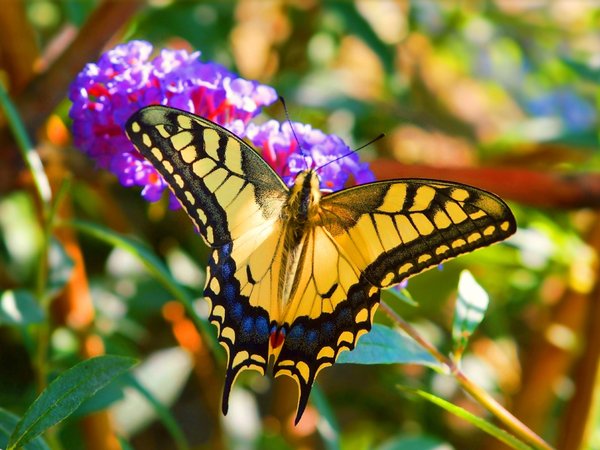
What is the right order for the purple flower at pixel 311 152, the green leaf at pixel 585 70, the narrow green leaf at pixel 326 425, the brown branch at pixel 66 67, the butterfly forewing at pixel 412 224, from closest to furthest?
the butterfly forewing at pixel 412 224, the purple flower at pixel 311 152, the narrow green leaf at pixel 326 425, the brown branch at pixel 66 67, the green leaf at pixel 585 70

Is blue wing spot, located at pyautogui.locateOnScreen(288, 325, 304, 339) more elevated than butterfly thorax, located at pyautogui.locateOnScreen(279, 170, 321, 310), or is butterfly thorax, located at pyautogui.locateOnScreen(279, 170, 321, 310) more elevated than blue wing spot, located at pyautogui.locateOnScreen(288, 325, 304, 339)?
butterfly thorax, located at pyautogui.locateOnScreen(279, 170, 321, 310)

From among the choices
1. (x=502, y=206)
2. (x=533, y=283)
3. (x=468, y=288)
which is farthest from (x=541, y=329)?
(x=502, y=206)

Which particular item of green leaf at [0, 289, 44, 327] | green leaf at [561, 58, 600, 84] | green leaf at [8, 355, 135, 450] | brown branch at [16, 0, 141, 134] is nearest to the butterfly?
green leaf at [8, 355, 135, 450]

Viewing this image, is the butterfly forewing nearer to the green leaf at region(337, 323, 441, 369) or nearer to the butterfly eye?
the green leaf at region(337, 323, 441, 369)

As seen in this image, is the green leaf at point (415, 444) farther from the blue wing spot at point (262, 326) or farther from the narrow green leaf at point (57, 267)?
the narrow green leaf at point (57, 267)

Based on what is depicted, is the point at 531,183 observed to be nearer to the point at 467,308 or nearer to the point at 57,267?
the point at 467,308

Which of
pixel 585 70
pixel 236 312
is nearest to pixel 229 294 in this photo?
pixel 236 312

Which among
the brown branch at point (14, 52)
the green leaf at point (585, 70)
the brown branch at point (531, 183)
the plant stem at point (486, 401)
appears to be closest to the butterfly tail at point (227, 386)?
the plant stem at point (486, 401)
